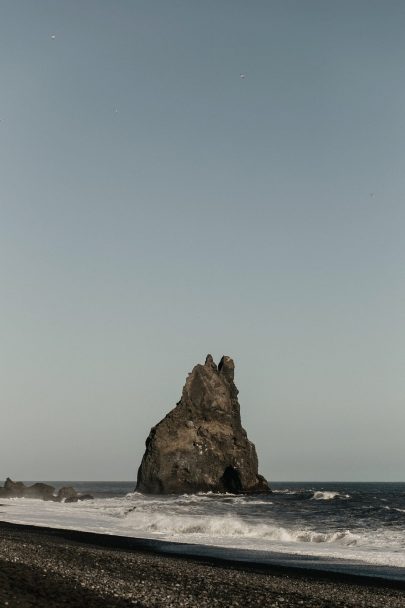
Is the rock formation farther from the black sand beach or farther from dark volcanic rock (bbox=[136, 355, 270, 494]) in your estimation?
the black sand beach

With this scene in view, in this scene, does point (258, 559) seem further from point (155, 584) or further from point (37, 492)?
point (37, 492)

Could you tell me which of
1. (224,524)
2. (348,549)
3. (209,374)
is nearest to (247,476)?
(209,374)

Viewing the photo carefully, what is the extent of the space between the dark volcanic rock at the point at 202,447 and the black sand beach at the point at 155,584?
102527 millimetres

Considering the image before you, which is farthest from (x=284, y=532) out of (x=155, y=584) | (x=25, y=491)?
(x=25, y=491)

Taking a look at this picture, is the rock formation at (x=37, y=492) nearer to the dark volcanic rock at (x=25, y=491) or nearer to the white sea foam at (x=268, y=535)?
the dark volcanic rock at (x=25, y=491)

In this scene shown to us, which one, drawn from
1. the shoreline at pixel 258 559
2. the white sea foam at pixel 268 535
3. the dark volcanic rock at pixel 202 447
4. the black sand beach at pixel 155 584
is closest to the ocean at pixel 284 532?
the white sea foam at pixel 268 535

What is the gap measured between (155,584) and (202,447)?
114m

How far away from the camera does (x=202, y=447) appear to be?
132625mm

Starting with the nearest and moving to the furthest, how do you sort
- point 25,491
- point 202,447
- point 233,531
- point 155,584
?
point 155,584
point 233,531
point 25,491
point 202,447

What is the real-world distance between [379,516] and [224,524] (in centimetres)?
2099

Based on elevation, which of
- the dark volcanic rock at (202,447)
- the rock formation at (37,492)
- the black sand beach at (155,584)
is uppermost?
the dark volcanic rock at (202,447)

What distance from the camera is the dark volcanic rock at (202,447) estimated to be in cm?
12950

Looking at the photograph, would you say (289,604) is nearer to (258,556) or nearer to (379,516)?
(258,556)

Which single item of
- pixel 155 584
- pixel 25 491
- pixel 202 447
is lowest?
pixel 25 491
